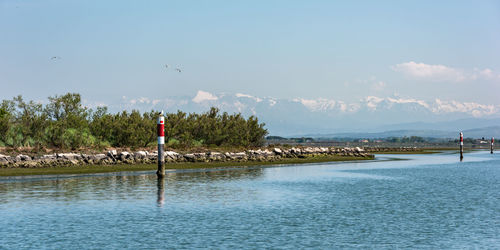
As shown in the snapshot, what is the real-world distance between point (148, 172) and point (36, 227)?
22.8 meters

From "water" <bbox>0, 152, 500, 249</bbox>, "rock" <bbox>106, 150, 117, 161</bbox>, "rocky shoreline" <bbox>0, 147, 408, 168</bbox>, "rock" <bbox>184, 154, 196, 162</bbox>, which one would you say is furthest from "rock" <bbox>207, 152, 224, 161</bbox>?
"water" <bbox>0, 152, 500, 249</bbox>

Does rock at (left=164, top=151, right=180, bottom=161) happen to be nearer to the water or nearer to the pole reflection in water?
the pole reflection in water

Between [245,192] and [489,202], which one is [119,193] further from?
[489,202]

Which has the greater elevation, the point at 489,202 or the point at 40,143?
the point at 40,143

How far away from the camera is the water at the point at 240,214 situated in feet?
53.9

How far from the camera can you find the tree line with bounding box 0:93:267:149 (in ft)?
163

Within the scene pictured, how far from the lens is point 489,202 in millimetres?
26578

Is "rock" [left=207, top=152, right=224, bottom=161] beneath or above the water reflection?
above

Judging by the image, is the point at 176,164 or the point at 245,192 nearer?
the point at 245,192

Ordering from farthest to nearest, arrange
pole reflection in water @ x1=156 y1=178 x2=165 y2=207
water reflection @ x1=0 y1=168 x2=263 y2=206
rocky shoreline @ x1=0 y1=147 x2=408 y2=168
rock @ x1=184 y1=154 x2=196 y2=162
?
1. rock @ x1=184 y1=154 x2=196 y2=162
2. rocky shoreline @ x1=0 y1=147 x2=408 y2=168
3. water reflection @ x1=0 y1=168 x2=263 y2=206
4. pole reflection in water @ x1=156 y1=178 x2=165 y2=207

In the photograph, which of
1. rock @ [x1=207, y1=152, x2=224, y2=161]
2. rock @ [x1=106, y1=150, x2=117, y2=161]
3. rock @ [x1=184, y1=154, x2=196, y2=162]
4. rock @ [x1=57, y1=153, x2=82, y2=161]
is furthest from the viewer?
rock @ [x1=207, y1=152, x2=224, y2=161]

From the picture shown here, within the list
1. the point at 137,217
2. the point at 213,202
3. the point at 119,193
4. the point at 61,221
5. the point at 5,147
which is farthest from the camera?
the point at 5,147

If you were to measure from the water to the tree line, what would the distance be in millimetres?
16624

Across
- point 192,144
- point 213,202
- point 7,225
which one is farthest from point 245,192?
point 192,144
